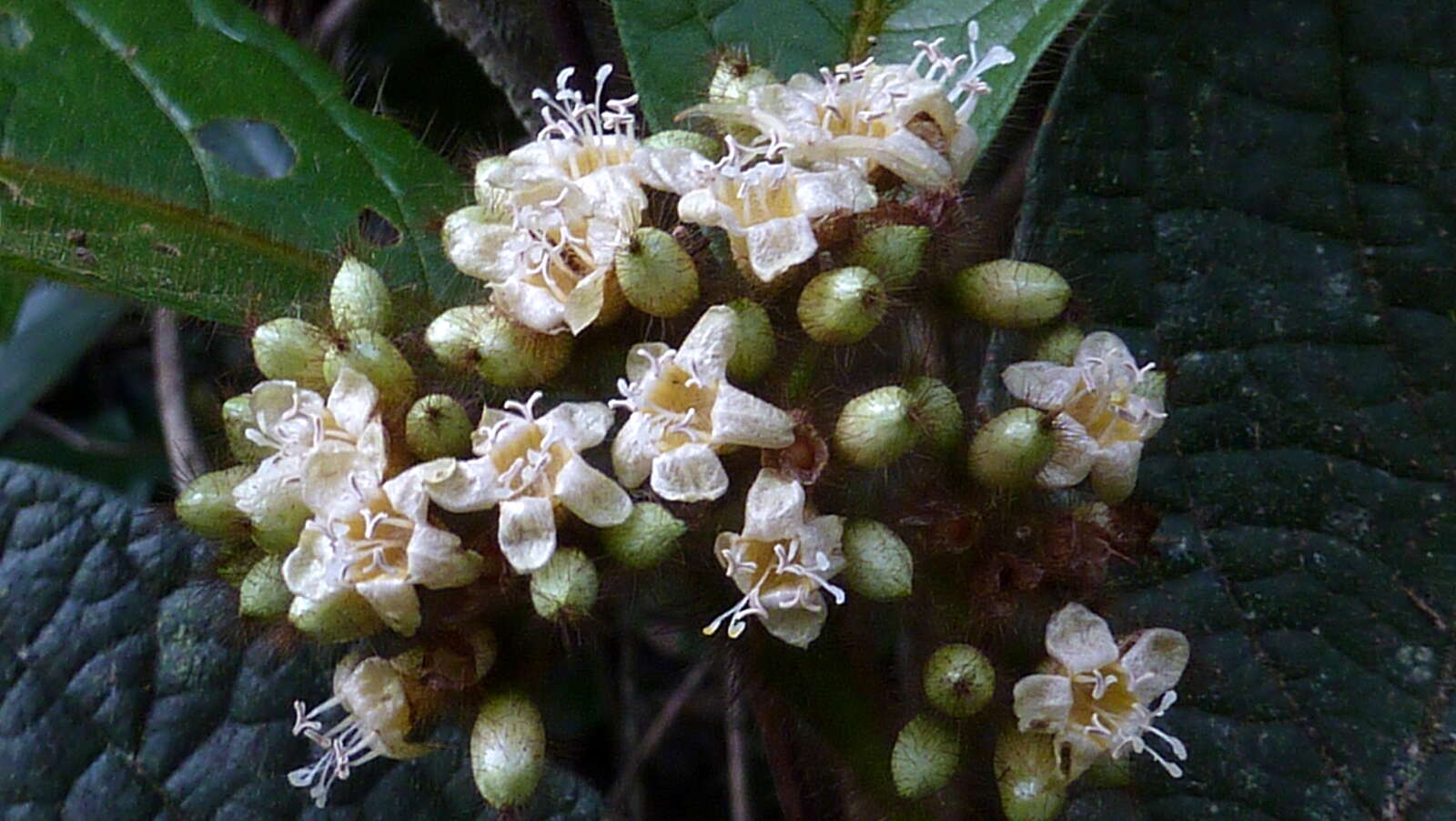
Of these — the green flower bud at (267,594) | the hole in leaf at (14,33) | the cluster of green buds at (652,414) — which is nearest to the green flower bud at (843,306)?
the cluster of green buds at (652,414)

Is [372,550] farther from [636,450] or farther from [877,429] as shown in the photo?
[877,429]

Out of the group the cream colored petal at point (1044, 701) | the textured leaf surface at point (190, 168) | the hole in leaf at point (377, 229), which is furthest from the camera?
the hole in leaf at point (377, 229)

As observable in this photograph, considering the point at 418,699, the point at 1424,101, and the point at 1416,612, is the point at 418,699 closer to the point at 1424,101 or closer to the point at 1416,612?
the point at 1416,612

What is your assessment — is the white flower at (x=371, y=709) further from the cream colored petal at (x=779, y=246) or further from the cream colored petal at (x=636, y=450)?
the cream colored petal at (x=779, y=246)

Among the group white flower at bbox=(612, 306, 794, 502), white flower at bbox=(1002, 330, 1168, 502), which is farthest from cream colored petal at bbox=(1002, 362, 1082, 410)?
white flower at bbox=(612, 306, 794, 502)

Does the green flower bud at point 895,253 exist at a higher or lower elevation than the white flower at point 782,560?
higher

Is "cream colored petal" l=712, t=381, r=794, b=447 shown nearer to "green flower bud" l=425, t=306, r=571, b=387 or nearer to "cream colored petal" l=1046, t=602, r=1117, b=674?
"green flower bud" l=425, t=306, r=571, b=387

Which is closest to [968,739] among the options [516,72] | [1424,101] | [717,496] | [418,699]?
[717,496]
